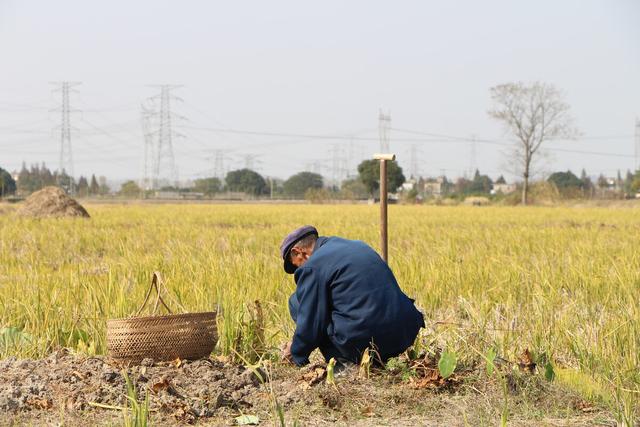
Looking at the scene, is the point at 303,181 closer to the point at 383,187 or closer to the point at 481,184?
the point at 481,184

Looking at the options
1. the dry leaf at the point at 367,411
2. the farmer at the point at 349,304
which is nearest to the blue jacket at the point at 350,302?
the farmer at the point at 349,304

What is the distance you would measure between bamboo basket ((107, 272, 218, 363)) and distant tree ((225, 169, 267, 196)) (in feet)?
242

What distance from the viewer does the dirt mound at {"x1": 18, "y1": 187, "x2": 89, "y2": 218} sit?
58.1 feet

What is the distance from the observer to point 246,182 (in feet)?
263

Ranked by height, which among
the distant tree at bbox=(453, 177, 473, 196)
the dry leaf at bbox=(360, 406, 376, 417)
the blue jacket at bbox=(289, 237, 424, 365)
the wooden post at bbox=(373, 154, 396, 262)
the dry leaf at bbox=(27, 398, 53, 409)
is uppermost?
the distant tree at bbox=(453, 177, 473, 196)

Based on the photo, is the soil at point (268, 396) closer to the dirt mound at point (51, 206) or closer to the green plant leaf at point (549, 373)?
the green plant leaf at point (549, 373)

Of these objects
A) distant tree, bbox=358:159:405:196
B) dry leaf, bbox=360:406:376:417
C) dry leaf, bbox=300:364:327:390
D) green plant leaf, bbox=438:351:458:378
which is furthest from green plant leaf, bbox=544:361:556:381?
distant tree, bbox=358:159:405:196

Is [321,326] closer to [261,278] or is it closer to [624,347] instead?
[624,347]

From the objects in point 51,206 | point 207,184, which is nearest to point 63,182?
point 207,184

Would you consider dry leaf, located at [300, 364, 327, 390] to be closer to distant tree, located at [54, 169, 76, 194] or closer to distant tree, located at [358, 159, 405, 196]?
distant tree, located at [54, 169, 76, 194]

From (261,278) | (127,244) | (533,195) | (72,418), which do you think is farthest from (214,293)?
(533,195)

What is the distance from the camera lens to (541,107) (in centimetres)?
4512

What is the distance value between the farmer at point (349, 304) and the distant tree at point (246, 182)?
242 feet

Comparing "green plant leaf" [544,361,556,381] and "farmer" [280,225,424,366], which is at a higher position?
"farmer" [280,225,424,366]
